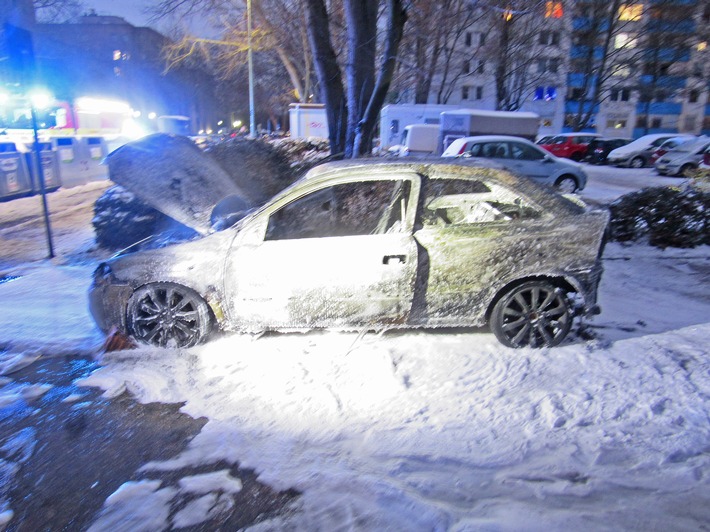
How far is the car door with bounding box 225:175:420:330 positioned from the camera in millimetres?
4457

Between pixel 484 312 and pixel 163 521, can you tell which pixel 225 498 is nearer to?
pixel 163 521

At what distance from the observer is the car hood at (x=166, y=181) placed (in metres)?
8.83

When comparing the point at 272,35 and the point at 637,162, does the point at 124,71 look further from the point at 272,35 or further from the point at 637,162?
the point at 637,162

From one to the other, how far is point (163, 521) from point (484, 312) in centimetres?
292

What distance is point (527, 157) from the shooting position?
1445 centimetres

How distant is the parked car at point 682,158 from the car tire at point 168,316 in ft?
64.4

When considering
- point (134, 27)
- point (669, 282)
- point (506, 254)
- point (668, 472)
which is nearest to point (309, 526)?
point (668, 472)

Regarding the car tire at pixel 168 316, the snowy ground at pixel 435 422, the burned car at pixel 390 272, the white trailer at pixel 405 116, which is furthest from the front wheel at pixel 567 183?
the white trailer at pixel 405 116

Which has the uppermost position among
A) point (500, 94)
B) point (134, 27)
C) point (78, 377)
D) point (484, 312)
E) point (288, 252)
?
point (134, 27)

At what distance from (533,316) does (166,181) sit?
670cm

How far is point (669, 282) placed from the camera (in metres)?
6.54

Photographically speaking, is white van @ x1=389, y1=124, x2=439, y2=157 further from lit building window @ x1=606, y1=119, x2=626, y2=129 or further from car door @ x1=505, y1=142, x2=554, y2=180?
lit building window @ x1=606, y1=119, x2=626, y2=129

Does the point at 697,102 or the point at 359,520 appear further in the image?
the point at 697,102

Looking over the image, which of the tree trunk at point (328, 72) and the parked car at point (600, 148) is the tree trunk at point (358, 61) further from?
the parked car at point (600, 148)
